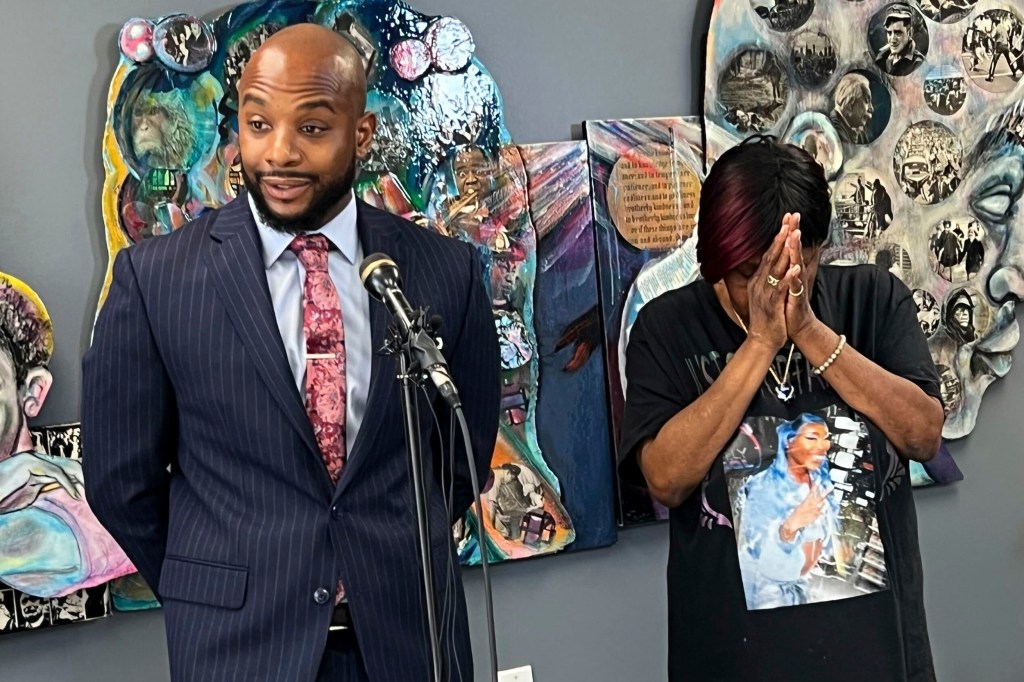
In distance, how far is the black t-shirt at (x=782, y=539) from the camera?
1672 millimetres

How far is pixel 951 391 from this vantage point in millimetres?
2818

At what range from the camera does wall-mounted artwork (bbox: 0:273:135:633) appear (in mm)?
1964

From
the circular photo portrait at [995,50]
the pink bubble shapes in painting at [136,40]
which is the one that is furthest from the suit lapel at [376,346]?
the circular photo portrait at [995,50]

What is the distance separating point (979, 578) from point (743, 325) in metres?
1.55

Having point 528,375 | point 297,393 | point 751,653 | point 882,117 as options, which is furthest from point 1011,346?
point 297,393

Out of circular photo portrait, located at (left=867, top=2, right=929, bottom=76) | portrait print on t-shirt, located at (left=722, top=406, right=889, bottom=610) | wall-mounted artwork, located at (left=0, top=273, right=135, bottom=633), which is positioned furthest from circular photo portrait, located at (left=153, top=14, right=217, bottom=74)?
circular photo portrait, located at (left=867, top=2, right=929, bottom=76)

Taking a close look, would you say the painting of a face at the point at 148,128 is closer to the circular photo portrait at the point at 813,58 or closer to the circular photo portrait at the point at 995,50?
the circular photo portrait at the point at 813,58

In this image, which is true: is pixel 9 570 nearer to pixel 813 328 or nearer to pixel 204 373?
pixel 204 373

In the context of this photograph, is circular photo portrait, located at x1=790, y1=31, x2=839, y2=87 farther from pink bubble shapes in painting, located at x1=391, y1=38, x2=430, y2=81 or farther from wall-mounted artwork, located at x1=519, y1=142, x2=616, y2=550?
pink bubble shapes in painting, located at x1=391, y1=38, x2=430, y2=81

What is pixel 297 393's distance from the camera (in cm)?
154

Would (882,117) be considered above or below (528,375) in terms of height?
above

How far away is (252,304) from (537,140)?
1.03 meters

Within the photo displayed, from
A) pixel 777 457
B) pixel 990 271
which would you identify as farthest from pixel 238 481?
pixel 990 271

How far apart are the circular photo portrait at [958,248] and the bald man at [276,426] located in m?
1.62
